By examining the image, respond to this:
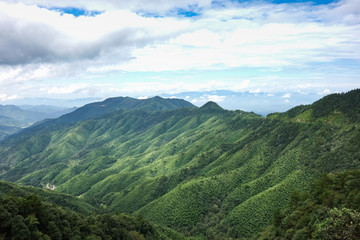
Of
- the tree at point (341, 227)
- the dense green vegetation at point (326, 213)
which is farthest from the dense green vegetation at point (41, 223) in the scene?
the tree at point (341, 227)

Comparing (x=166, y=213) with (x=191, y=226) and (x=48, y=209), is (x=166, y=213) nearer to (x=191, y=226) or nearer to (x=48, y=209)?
(x=191, y=226)

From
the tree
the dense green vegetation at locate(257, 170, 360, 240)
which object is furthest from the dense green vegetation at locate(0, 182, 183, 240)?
the tree

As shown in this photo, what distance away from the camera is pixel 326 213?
64500 millimetres

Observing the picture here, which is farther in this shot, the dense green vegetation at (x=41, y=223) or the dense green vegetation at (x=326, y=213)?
the dense green vegetation at (x=41, y=223)

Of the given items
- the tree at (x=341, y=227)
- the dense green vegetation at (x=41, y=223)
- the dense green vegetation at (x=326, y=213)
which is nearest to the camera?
the tree at (x=341, y=227)

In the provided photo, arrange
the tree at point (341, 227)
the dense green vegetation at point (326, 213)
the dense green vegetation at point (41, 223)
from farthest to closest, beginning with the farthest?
the dense green vegetation at point (41, 223) < the dense green vegetation at point (326, 213) < the tree at point (341, 227)

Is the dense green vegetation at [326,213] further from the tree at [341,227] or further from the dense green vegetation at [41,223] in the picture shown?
the dense green vegetation at [41,223]

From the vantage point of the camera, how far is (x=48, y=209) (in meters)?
64.9

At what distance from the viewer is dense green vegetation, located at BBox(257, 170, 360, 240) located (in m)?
A: 51.0

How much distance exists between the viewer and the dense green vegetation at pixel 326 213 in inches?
2007

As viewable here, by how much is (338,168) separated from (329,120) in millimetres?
72364

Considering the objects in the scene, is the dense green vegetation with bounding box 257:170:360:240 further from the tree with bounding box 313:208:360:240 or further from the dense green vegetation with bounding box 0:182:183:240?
the dense green vegetation with bounding box 0:182:183:240

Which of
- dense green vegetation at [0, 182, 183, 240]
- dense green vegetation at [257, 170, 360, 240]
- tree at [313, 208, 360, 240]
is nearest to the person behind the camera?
tree at [313, 208, 360, 240]

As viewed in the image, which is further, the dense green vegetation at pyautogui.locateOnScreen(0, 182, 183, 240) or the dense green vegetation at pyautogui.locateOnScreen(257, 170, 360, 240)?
the dense green vegetation at pyautogui.locateOnScreen(0, 182, 183, 240)
